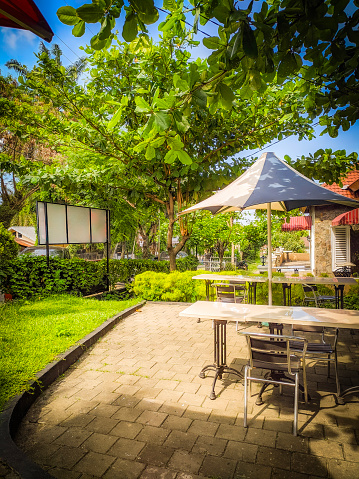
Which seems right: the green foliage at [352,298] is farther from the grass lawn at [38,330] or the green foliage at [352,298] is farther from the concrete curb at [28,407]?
the concrete curb at [28,407]

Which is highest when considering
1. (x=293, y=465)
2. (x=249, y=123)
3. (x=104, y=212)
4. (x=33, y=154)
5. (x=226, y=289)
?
(x=33, y=154)

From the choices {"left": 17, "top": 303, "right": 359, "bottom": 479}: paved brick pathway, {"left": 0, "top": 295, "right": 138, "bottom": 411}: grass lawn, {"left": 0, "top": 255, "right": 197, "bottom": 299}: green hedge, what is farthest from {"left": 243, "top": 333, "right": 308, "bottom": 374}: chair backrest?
{"left": 0, "top": 255, "right": 197, "bottom": 299}: green hedge

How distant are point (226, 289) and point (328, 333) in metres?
2.03

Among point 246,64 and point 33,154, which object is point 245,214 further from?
point 246,64

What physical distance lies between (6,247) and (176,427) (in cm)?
815

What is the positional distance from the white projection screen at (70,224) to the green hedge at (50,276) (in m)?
0.73

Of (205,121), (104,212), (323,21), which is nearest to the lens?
(323,21)

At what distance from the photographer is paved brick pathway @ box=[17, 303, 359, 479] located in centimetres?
248

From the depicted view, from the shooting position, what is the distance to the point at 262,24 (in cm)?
199

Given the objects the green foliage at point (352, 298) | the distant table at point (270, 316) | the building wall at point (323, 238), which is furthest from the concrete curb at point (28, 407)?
the building wall at point (323, 238)

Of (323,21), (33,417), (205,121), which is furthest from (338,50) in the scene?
(205,121)

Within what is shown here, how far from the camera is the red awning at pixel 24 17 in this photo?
84.3 inches

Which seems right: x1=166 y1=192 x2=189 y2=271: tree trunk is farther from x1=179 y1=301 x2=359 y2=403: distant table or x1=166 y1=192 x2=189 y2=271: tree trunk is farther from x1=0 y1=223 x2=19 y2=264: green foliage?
x1=179 y1=301 x2=359 y2=403: distant table

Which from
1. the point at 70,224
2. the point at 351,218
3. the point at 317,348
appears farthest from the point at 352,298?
the point at 70,224
